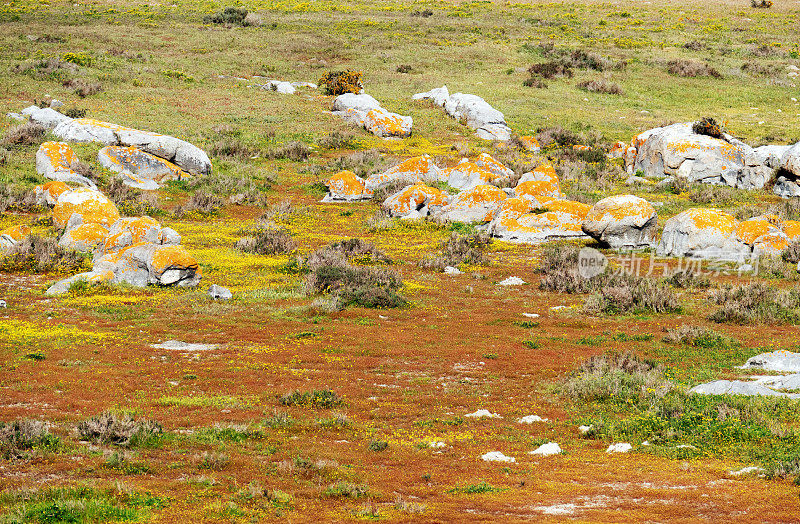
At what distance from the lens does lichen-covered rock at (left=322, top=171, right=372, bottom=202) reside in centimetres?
2978

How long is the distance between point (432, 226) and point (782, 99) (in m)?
34.5

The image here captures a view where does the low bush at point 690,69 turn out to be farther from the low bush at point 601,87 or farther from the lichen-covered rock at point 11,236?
the lichen-covered rock at point 11,236

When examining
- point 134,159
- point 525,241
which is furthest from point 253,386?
point 134,159

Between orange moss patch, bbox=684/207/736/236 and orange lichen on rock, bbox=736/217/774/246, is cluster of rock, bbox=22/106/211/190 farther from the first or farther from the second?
orange lichen on rock, bbox=736/217/774/246

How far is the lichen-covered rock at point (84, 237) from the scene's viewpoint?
20047mm

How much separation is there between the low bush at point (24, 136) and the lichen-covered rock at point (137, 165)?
4.27 meters

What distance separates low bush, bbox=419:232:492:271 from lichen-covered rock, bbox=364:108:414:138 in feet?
55.1

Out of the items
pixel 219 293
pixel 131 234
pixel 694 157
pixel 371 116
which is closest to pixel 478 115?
pixel 371 116

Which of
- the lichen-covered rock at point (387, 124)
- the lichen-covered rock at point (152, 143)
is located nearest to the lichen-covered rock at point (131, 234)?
the lichen-covered rock at point (152, 143)

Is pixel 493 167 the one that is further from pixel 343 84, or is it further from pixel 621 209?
pixel 343 84

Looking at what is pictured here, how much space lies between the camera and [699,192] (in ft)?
98.0

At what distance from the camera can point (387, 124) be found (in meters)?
39.6

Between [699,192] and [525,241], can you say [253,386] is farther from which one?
[699,192]

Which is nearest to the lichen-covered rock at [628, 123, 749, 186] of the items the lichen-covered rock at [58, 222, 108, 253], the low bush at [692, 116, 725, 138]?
the low bush at [692, 116, 725, 138]
